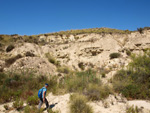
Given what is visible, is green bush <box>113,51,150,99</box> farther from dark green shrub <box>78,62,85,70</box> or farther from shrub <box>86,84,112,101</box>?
dark green shrub <box>78,62,85,70</box>

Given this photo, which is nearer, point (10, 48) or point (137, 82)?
point (137, 82)

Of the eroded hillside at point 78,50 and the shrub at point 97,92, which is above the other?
the eroded hillside at point 78,50

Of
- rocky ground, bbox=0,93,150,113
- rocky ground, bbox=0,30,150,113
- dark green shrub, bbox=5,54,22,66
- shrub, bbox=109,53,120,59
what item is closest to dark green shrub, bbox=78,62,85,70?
rocky ground, bbox=0,30,150,113

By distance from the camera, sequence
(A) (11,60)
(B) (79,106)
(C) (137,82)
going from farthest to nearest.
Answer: (A) (11,60) < (C) (137,82) < (B) (79,106)

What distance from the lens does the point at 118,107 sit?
189 inches

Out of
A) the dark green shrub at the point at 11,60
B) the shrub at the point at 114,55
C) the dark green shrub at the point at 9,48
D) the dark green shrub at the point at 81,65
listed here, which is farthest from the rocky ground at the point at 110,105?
the dark green shrub at the point at 9,48

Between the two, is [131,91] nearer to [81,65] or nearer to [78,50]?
[81,65]

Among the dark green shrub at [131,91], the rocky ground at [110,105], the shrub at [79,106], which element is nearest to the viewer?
the shrub at [79,106]

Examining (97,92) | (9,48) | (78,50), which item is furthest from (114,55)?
(9,48)

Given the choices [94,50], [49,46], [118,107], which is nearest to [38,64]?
[49,46]

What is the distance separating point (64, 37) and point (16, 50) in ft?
25.3

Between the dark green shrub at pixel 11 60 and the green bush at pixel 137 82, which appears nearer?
the green bush at pixel 137 82

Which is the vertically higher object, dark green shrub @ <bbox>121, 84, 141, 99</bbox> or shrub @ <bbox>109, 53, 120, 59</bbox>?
shrub @ <bbox>109, 53, 120, 59</bbox>

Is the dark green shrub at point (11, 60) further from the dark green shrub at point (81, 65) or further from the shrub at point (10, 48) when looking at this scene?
the dark green shrub at point (81, 65)
